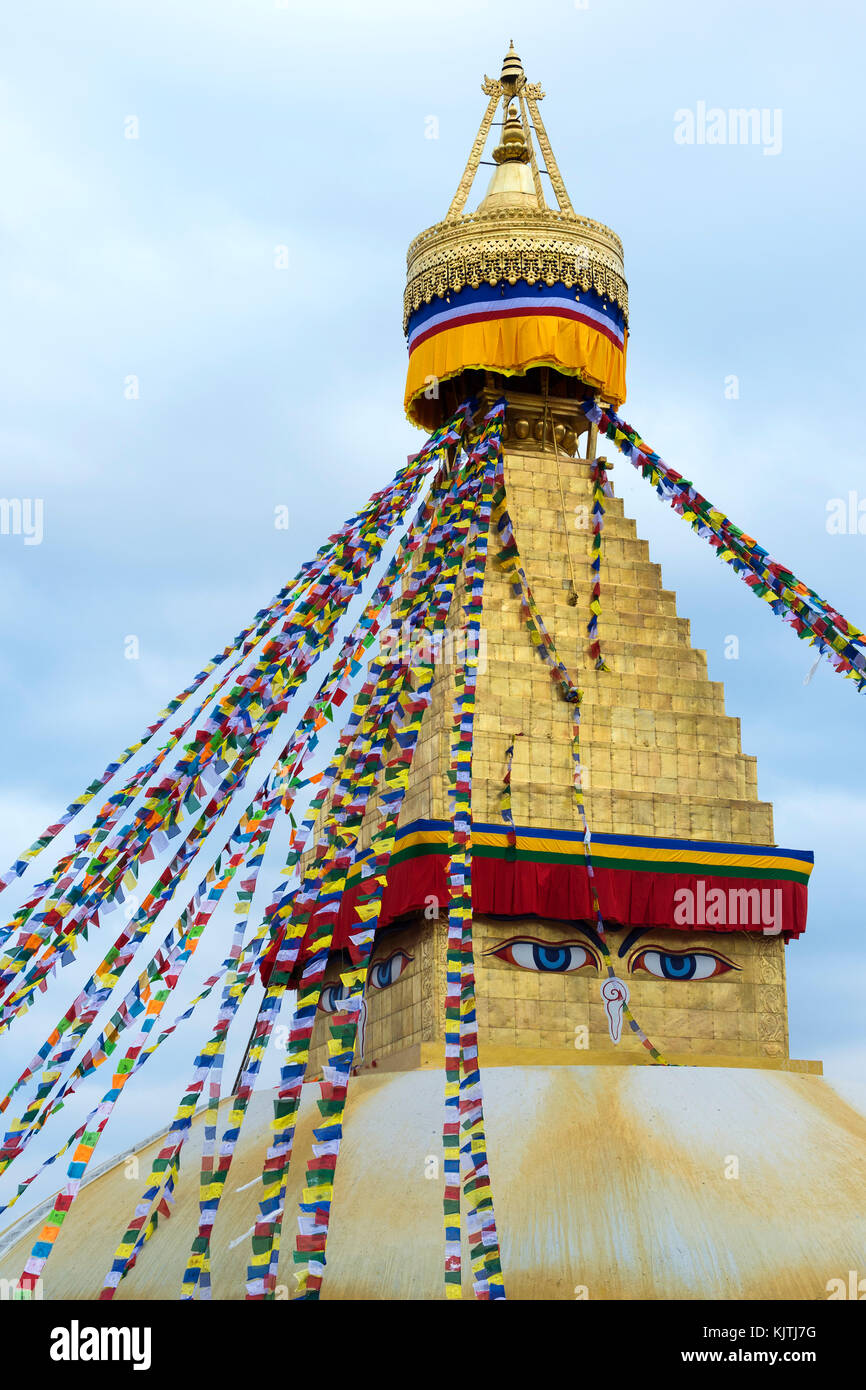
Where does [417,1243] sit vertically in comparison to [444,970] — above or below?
below

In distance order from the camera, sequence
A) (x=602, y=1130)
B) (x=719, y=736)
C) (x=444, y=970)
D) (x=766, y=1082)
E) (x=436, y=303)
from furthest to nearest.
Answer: (x=436, y=303)
(x=719, y=736)
(x=444, y=970)
(x=766, y=1082)
(x=602, y=1130)

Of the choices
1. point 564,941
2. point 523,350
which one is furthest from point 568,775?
point 523,350

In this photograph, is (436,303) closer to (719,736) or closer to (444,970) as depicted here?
A: (719,736)

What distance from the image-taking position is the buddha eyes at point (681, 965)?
1327cm

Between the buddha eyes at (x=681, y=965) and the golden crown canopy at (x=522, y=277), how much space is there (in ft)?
18.3

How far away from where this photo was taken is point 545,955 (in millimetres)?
13039

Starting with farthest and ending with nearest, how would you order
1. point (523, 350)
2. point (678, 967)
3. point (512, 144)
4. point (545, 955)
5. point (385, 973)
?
point (512, 144) → point (523, 350) → point (385, 973) → point (678, 967) → point (545, 955)

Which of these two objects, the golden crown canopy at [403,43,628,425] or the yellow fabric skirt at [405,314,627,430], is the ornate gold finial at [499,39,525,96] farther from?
the yellow fabric skirt at [405,314,627,430]

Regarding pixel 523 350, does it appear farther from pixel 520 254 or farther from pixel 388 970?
pixel 388 970

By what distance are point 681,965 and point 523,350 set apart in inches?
Result: 230

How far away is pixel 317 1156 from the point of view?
870 cm

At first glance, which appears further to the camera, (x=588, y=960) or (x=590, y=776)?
(x=590, y=776)
